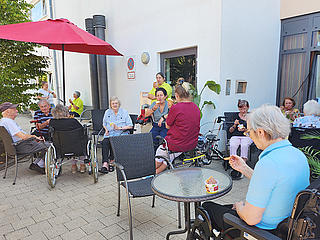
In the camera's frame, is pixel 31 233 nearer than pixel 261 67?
Yes

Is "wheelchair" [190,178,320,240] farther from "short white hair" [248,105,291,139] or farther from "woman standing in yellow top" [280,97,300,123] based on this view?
"woman standing in yellow top" [280,97,300,123]

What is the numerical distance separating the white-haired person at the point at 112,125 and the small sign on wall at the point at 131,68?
2.54 metres

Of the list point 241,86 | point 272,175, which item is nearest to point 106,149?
point 241,86

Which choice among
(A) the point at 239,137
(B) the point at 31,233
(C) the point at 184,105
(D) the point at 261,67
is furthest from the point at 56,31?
(D) the point at 261,67

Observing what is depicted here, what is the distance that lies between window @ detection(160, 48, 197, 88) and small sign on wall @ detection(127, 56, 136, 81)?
1056 mm

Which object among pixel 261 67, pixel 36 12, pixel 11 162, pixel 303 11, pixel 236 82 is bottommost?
pixel 11 162

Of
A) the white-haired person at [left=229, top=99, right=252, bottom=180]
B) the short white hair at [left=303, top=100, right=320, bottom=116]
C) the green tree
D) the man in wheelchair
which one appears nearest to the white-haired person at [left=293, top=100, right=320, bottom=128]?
the short white hair at [left=303, top=100, right=320, bottom=116]

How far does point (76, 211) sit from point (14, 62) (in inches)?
153

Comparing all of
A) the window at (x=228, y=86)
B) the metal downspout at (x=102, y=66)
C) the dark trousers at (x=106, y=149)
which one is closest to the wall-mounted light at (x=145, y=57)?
the metal downspout at (x=102, y=66)

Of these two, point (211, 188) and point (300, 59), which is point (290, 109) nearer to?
point (300, 59)

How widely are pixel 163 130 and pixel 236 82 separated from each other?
1.92 m

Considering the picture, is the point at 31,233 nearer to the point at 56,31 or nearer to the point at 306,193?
the point at 306,193

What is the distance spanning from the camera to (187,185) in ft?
5.98

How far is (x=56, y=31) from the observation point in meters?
3.43
